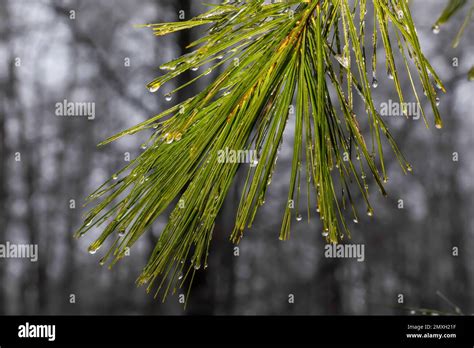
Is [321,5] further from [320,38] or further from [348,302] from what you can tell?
[348,302]

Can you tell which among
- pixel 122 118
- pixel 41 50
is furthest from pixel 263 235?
pixel 41 50

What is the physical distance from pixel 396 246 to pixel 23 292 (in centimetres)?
235

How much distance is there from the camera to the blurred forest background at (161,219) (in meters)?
3.42

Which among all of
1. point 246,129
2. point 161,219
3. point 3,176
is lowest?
point 161,219

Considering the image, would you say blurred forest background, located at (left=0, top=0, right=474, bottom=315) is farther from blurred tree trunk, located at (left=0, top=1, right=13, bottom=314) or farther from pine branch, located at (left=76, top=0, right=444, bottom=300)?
pine branch, located at (left=76, top=0, right=444, bottom=300)

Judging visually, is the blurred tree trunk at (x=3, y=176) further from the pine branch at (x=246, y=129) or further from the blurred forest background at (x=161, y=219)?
the pine branch at (x=246, y=129)

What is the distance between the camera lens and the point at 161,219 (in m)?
3.46

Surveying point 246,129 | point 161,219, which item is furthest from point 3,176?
point 246,129

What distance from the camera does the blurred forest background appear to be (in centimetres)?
342

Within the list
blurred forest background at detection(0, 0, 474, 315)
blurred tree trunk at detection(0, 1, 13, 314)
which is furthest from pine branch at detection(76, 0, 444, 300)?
blurred tree trunk at detection(0, 1, 13, 314)

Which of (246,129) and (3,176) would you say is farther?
(3,176)

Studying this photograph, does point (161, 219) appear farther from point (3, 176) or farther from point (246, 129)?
point (246, 129)

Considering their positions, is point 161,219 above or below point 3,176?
below

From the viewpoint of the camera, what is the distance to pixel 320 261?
3455 mm
